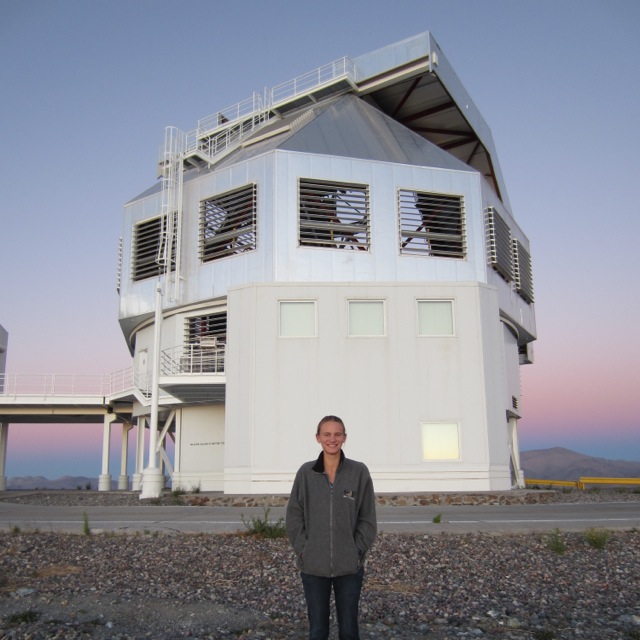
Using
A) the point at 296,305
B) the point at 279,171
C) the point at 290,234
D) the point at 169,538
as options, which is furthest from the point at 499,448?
the point at 169,538

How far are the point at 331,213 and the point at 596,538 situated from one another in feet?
52.2

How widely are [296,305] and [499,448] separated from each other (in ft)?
24.5

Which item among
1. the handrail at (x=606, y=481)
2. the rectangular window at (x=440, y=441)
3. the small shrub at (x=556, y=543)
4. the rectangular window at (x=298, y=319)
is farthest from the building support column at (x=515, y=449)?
the small shrub at (x=556, y=543)

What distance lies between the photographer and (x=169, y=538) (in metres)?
10.9

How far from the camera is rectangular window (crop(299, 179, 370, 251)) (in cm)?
2386

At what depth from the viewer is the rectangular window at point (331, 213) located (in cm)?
2386

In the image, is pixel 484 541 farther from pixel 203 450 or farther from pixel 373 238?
pixel 203 450

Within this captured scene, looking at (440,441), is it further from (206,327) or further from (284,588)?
(284,588)

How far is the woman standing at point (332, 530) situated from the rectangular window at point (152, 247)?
22.0 meters

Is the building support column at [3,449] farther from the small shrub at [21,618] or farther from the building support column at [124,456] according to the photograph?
the small shrub at [21,618]

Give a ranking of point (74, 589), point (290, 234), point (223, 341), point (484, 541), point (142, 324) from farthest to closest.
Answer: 1. point (142, 324)
2. point (223, 341)
3. point (290, 234)
4. point (484, 541)
5. point (74, 589)

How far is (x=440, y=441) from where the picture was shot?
21.2m

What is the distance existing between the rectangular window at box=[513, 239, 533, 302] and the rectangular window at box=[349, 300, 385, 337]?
8.86m

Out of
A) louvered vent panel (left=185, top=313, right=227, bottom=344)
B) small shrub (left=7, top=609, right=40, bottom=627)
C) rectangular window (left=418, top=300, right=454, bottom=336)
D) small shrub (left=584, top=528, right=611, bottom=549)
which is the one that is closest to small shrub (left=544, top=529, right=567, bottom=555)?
small shrub (left=584, top=528, right=611, bottom=549)
